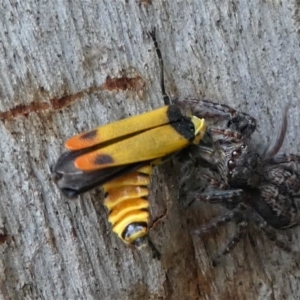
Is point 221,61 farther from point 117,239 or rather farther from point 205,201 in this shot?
point 117,239

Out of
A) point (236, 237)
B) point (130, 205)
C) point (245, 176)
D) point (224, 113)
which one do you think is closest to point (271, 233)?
point (236, 237)

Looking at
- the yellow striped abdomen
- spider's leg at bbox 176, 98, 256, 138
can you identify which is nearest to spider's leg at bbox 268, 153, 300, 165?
spider's leg at bbox 176, 98, 256, 138

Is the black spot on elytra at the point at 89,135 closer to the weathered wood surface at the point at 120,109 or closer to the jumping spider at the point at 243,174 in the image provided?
the weathered wood surface at the point at 120,109

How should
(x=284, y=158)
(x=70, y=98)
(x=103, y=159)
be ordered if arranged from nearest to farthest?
(x=103, y=159) → (x=70, y=98) → (x=284, y=158)

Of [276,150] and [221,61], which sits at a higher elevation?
[221,61]

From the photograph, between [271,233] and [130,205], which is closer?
[130,205]

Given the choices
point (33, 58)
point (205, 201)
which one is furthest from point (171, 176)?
point (33, 58)

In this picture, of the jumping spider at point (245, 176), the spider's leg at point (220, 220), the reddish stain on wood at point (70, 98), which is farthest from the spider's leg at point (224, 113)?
the spider's leg at point (220, 220)

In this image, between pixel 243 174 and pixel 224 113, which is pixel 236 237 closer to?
pixel 243 174
